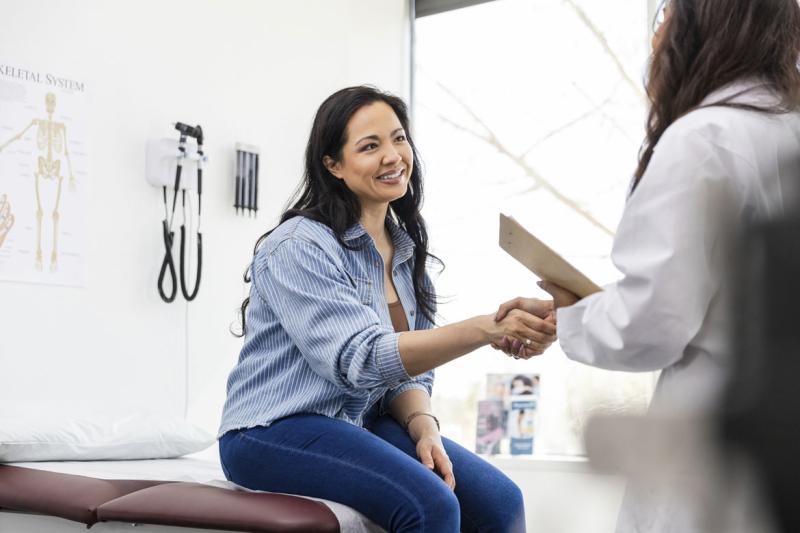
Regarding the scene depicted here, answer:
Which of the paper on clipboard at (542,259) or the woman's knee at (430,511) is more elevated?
the paper on clipboard at (542,259)

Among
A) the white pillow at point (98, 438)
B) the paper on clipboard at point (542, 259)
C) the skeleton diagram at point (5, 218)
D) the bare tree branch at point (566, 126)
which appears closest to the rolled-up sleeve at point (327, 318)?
the paper on clipboard at point (542, 259)

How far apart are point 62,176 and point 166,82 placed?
1.91ft

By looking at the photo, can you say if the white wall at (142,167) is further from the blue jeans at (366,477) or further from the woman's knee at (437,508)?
the woman's knee at (437,508)

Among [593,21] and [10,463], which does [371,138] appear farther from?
[593,21]

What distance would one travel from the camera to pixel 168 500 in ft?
6.47

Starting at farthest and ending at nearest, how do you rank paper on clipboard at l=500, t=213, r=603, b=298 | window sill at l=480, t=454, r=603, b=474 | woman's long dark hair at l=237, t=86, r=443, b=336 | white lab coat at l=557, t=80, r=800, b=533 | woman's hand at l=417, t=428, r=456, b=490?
window sill at l=480, t=454, r=603, b=474 < woman's long dark hair at l=237, t=86, r=443, b=336 < woman's hand at l=417, t=428, r=456, b=490 < paper on clipboard at l=500, t=213, r=603, b=298 < white lab coat at l=557, t=80, r=800, b=533

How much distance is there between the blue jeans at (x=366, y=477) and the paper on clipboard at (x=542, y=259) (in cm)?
50

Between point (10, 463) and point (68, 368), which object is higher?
point (68, 368)

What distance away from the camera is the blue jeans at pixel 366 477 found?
5.82 feet

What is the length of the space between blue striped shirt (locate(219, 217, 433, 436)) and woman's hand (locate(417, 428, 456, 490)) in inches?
5.9

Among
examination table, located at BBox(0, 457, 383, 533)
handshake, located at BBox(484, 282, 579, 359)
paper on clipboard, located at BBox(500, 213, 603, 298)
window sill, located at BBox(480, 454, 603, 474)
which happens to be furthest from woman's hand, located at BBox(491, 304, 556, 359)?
window sill, located at BBox(480, 454, 603, 474)

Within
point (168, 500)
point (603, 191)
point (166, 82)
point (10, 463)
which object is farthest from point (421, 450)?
point (603, 191)

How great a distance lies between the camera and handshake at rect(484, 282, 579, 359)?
178cm

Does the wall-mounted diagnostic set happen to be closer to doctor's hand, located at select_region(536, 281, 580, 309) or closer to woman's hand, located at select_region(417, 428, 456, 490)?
woman's hand, located at select_region(417, 428, 456, 490)
